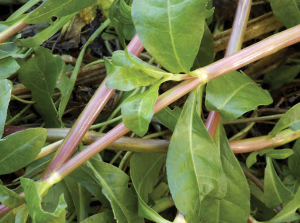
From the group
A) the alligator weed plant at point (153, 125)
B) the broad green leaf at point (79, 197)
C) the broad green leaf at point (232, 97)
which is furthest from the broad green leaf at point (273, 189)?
the broad green leaf at point (79, 197)

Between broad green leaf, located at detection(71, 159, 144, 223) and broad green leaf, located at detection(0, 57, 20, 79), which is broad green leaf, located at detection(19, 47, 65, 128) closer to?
broad green leaf, located at detection(0, 57, 20, 79)

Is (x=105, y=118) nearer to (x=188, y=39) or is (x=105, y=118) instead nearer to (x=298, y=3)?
(x=188, y=39)

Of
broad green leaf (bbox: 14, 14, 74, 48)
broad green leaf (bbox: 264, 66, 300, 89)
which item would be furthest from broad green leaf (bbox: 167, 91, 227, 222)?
Result: broad green leaf (bbox: 264, 66, 300, 89)

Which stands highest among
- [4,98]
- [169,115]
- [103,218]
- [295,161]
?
[4,98]

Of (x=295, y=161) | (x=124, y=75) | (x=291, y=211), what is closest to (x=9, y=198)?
(x=124, y=75)

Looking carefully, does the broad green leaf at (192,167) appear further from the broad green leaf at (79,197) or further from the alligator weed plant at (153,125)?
the broad green leaf at (79,197)

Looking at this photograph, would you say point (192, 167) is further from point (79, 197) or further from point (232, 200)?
point (79, 197)
